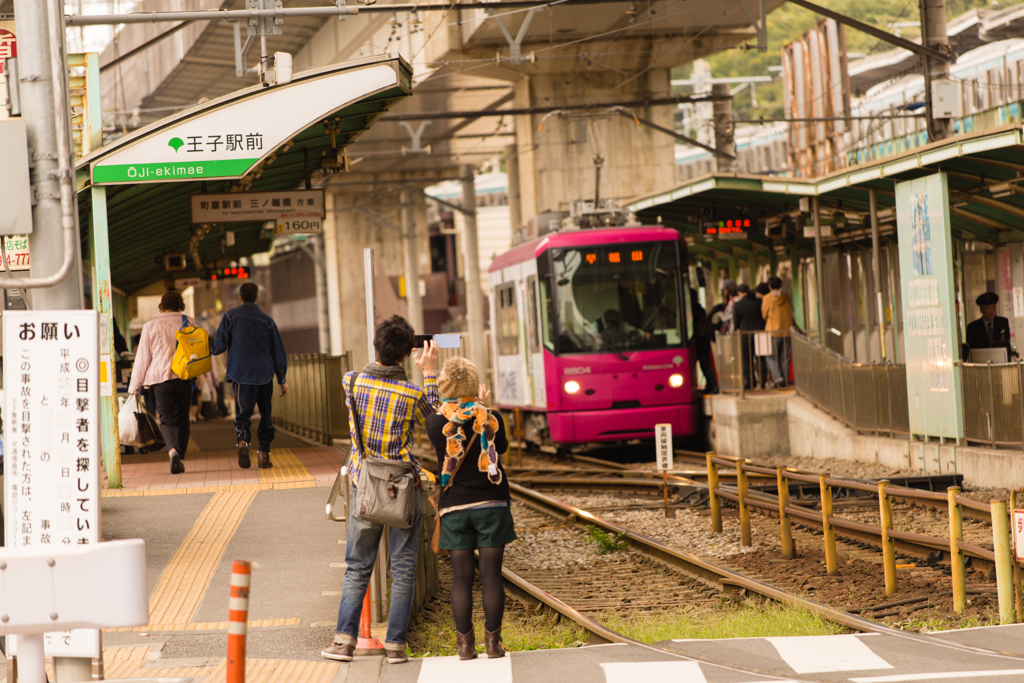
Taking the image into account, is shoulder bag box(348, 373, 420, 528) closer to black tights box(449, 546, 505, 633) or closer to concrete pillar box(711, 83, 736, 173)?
black tights box(449, 546, 505, 633)

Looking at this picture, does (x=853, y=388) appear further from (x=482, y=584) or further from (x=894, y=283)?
(x=482, y=584)

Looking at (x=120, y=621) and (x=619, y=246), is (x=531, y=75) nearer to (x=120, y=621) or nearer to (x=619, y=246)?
(x=619, y=246)

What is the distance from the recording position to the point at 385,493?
6.61m

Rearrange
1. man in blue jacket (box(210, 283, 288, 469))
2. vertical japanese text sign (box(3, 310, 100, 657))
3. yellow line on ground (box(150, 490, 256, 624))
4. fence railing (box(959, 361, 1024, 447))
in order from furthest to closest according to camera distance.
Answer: fence railing (box(959, 361, 1024, 447)) → man in blue jacket (box(210, 283, 288, 469)) → yellow line on ground (box(150, 490, 256, 624)) → vertical japanese text sign (box(3, 310, 100, 657))

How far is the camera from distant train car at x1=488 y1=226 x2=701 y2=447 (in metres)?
18.2

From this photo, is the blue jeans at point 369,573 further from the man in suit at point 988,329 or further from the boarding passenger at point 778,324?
the boarding passenger at point 778,324

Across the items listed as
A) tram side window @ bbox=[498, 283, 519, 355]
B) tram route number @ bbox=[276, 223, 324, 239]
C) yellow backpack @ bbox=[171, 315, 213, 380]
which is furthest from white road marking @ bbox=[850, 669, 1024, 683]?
tram side window @ bbox=[498, 283, 519, 355]

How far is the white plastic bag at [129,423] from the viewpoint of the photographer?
1276 cm

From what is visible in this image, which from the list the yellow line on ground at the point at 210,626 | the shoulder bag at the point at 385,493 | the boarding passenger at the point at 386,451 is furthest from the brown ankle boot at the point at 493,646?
the yellow line on ground at the point at 210,626

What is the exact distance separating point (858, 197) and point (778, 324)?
2.77 metres

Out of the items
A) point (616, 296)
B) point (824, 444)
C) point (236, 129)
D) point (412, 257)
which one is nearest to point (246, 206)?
point (236, 129)

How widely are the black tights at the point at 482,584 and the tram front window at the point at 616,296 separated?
36.9 ft

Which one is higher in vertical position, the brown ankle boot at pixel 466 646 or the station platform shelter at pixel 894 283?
the station platform shelter at pixel 894 283

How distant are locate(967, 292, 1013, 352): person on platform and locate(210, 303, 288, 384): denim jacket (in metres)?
7.48
